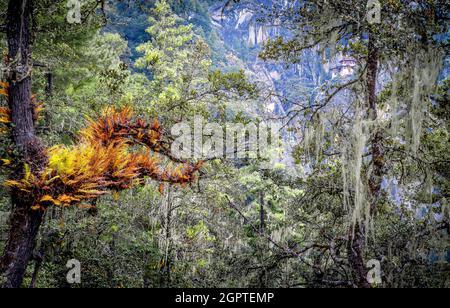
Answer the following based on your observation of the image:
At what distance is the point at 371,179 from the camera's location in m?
4.91

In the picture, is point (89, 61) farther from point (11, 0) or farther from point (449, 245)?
point (449, 245)

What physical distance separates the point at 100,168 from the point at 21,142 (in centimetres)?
133

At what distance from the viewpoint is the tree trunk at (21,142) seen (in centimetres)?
440

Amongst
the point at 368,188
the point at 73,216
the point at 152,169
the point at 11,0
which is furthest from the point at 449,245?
the point at 11,0

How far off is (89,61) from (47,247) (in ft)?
22.2

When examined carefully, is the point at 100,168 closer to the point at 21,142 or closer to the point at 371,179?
the point at 21,142

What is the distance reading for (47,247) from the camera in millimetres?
7246

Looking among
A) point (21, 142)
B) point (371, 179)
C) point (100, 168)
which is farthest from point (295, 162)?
point (21, 142)

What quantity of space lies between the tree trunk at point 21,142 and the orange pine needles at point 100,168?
9.2 inches

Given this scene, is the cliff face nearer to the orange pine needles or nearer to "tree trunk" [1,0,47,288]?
the orange pine needles

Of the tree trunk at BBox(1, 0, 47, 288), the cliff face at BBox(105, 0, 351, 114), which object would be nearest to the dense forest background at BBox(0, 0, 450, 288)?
the tree trunk at BBox(1, 0, 47, 288)

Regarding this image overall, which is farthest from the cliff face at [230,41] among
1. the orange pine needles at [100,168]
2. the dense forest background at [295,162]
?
the orange pine needles at [100,168]

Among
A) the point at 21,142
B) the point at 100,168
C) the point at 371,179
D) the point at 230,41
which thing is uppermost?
the point at 230,41
